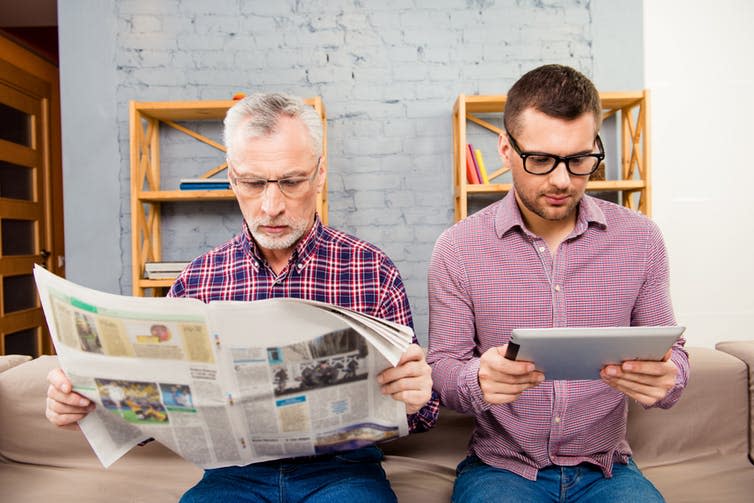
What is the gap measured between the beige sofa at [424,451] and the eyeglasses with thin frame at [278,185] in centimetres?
66

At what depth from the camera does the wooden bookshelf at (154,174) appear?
2.65 metres

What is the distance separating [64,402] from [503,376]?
0.71 meters

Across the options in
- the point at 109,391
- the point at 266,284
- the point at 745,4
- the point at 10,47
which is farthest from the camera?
the point at 10,47

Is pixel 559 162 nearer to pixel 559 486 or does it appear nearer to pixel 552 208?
pixel 552 208

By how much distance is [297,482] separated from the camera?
1055mm

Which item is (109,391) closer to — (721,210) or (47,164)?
(721,210)

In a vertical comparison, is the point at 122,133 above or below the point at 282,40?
below

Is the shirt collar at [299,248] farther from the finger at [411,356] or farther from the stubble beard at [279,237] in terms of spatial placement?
the finger at [411,356]

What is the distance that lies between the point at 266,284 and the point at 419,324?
1854 mm

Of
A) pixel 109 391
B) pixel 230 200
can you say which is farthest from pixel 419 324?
pixel 109 391

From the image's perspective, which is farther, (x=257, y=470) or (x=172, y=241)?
(x=172, y=241)

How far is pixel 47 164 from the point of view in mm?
4012

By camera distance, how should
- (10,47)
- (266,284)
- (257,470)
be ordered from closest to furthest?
1. (257,470)
2. (266,284)
3. (10,47)

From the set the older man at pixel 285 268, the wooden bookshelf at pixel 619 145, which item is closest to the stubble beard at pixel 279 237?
the older man at pixel 285 268
